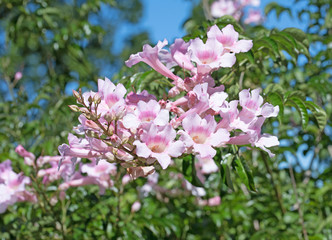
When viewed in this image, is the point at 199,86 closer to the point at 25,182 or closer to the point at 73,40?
the point at 25,182

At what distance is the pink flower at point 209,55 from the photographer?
132 cm

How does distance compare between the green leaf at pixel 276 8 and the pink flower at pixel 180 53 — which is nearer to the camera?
the pink flower at pixel 180 53

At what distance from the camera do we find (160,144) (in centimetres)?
117

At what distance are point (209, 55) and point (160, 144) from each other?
1.28 ft

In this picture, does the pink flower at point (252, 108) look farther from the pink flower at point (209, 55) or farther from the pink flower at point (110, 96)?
the pink flower at point (110, 96)

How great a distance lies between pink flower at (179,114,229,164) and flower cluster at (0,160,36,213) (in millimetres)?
1351

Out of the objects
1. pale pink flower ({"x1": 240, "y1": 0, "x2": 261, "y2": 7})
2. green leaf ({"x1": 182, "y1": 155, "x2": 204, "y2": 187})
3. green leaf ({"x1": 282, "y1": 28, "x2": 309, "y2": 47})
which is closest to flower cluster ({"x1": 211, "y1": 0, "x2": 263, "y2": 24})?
pale pink flower ({"x1": 240, "y1": 0, "x2": 261, "y2": 7})

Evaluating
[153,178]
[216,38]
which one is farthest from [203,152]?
[153,178]

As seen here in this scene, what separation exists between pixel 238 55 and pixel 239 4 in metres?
3.04

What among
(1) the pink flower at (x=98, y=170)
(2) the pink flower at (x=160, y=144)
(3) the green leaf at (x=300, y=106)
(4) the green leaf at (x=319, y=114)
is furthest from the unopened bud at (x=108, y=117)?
(1) the pink flower at (x=98, y=170)

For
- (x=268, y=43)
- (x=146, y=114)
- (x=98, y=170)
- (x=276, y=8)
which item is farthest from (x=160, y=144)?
(x=276, y=8)

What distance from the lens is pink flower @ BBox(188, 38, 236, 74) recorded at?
1322 mm

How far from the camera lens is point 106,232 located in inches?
94.6

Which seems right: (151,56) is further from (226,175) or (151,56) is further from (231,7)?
(231,7)
